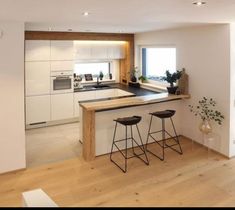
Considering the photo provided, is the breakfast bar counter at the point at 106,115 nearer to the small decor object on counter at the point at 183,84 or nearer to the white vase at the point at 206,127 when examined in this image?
the small decor object on counter at the point at 183,84

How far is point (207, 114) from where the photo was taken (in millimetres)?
4621

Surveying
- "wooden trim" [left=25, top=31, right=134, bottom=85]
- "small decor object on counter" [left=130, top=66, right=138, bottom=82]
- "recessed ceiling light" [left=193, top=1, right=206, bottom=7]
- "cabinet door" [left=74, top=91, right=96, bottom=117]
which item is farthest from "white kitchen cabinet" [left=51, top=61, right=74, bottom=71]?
"recessed ceiling light" [left=193, top=1, right=206, bottom=7]

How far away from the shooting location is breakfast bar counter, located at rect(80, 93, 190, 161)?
4297 mm

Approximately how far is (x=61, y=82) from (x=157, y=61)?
7.83 feet

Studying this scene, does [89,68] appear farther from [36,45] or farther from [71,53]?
[36,45]

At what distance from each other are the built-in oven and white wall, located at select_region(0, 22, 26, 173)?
2265 millimetres

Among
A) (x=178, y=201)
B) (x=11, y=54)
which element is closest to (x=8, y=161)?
(x=11, y=54)

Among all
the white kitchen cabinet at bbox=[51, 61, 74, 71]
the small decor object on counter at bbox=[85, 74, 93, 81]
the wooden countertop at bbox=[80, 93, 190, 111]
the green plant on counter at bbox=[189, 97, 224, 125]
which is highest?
the white kitchen cabinet at bbox=[51, 61, 74, 71]

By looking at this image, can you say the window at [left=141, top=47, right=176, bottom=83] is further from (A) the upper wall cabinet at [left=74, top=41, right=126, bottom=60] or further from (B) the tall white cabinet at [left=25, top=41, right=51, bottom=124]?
(B) the tall white cabinet at [left=25, top=41, right=51, bottom=124]

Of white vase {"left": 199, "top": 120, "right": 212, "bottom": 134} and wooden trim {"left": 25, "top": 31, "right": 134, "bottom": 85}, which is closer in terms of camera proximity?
white vase {"left": 199, "top": 120, "right": 212, "bottom": 134}

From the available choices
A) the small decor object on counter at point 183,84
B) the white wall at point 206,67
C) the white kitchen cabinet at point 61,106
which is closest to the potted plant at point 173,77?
the small decor object on counter at point 183,84

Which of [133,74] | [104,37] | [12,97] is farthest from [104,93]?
[12,97]

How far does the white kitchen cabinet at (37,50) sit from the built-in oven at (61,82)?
438 millimetres

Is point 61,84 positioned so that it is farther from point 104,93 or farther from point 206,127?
point 206,127
